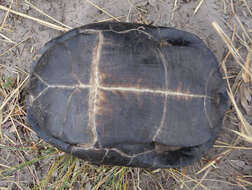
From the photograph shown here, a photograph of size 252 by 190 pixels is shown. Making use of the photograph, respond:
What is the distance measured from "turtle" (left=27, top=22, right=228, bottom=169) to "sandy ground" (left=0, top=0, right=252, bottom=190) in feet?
2.08

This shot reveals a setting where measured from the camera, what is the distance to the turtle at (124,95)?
188 centimetres

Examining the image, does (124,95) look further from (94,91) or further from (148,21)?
(148,21)

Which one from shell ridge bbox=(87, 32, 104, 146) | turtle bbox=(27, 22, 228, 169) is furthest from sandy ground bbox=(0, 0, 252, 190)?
shell ridge bbox=(87, 32, 104, 146)

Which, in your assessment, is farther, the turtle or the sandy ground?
the sandy ground

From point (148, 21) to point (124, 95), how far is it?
1195mm

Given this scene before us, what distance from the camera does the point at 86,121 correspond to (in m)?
1.88

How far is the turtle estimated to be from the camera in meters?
1.88

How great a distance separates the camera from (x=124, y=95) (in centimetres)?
188

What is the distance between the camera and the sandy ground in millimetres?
2672

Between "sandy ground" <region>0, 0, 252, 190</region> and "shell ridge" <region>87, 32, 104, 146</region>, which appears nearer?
"shell ridge" <region>87, 32, 104, 146</region>

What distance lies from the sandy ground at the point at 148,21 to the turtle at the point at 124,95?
2.08 ft

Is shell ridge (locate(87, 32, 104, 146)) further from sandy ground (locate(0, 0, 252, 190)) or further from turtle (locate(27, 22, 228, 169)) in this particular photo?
sandy ground (locate(0, 0, 252, 190))

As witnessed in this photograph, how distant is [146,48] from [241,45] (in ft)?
4.16

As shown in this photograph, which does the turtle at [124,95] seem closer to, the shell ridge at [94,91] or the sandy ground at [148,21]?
the shell ridge at [94,91]
